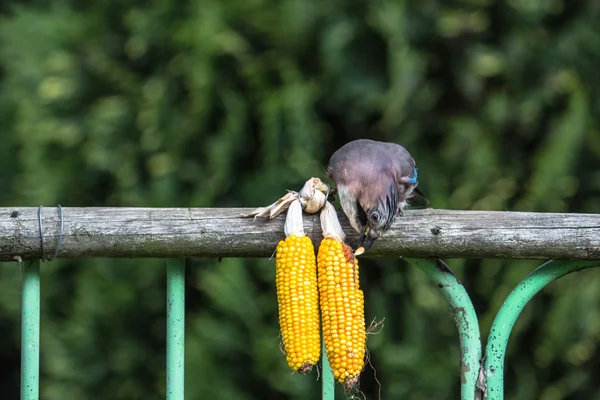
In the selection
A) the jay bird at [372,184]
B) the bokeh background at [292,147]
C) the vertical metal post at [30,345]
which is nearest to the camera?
the vertical metal post at [30,345]

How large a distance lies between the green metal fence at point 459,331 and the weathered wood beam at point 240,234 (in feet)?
0.17

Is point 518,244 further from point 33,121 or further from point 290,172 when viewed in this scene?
point 33,121

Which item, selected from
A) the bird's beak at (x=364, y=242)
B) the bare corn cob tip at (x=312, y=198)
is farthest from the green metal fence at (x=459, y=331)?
the bare corn cob tip at (x=312, y=198)

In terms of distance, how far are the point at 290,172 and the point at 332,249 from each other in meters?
1.33

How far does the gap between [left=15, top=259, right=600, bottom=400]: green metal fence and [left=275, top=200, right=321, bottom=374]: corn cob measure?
9 centimetres

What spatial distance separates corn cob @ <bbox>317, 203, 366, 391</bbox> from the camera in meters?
1.51

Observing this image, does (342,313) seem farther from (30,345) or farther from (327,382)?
(30,345)

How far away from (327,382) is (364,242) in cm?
28

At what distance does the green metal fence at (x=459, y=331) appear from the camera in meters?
1.51

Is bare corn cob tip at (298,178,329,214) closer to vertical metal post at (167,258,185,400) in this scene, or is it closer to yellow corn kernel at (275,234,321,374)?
yellow corn kernel at (275,234,321,374)

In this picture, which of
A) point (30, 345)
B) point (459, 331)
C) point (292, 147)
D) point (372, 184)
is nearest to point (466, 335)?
point (459, 331)

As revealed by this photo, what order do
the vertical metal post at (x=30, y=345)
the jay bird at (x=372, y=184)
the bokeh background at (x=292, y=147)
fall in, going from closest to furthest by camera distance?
1. the vertical metal post at (x=30, y=345)
2. the jay bird at (x=372, y=184)
3. the bokeh background at (x=292, y=147)

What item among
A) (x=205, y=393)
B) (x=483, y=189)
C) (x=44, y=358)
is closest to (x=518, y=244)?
(x=483, y=189)

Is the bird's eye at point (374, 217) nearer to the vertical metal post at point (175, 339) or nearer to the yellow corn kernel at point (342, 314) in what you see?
the yellow corn kernel at point (342, 314)
